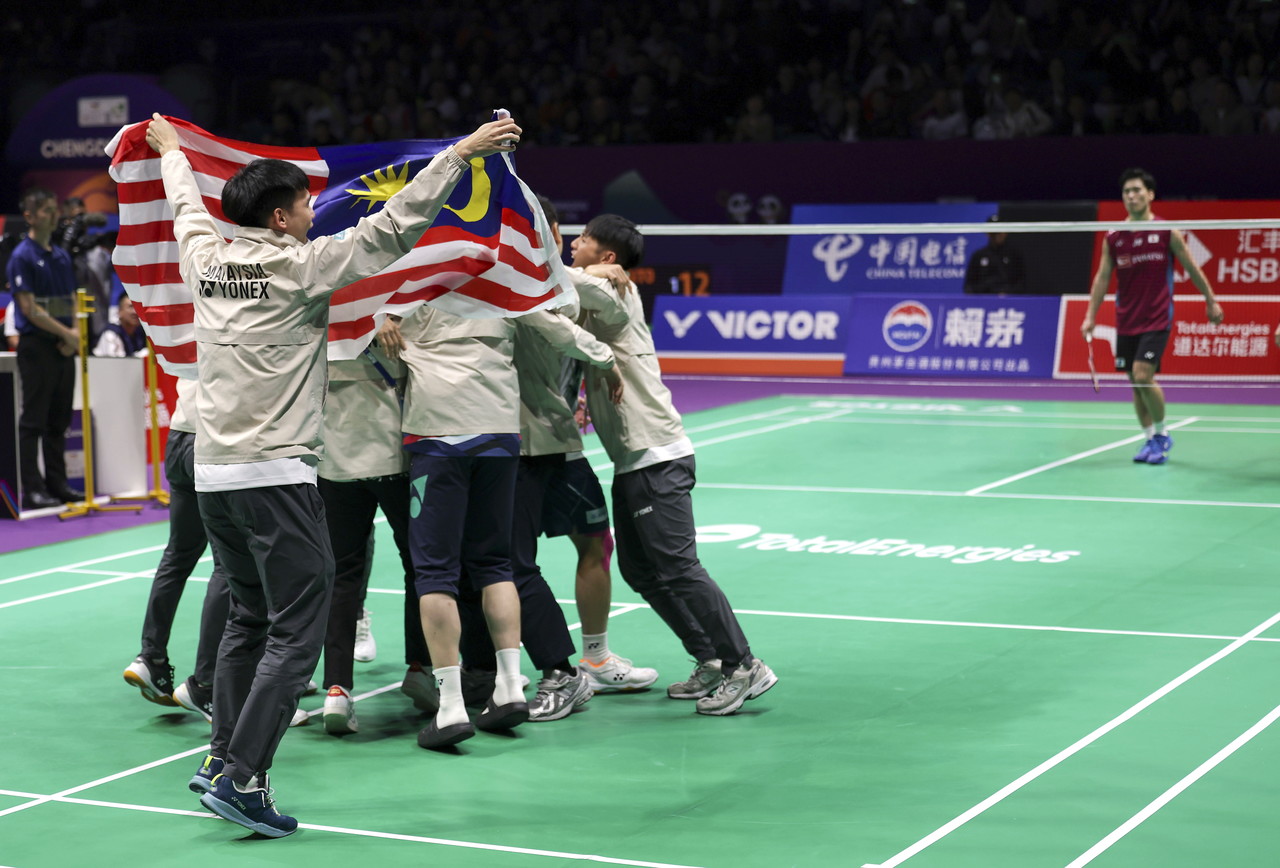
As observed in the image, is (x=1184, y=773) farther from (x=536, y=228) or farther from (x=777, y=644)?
→ (x=536, y=228)

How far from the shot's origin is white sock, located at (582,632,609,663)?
7.85 meters

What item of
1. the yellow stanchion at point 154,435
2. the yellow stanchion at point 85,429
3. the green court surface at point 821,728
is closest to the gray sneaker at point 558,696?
the green court surface at point 821,728

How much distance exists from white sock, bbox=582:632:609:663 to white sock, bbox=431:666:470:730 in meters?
1.23

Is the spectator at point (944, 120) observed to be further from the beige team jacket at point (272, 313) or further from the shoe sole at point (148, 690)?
the beige team jacket at point (272, 313)

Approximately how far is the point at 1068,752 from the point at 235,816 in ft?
10.7

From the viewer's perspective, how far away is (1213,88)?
2298cm

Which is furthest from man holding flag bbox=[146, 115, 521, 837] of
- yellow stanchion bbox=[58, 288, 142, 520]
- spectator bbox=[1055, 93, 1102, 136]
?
spectator bbox=[1055, 93, 1102, 136]

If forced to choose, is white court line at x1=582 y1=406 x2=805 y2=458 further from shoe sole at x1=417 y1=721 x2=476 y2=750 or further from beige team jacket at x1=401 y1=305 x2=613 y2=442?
shoe sole at x1=417 y1=721 x2=476 y2=750

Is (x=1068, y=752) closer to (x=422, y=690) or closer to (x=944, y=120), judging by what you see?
(x=422, y=690)

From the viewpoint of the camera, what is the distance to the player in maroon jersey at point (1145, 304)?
14562mm

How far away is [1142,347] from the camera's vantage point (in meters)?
14.7

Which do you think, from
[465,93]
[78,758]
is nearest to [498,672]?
[78,758]

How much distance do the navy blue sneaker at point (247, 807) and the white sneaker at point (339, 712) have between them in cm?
119

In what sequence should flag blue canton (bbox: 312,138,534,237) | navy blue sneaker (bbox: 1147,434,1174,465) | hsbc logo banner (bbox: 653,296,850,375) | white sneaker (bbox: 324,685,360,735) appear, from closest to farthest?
white sneaker (bbox: 324,685,360,735), flag blue canton (bbox: 312,138,534,237), navy blue sneaker (bbox: 1147,434,1174,465), hsbc logo banner (bbox: 653,296,850,375)
